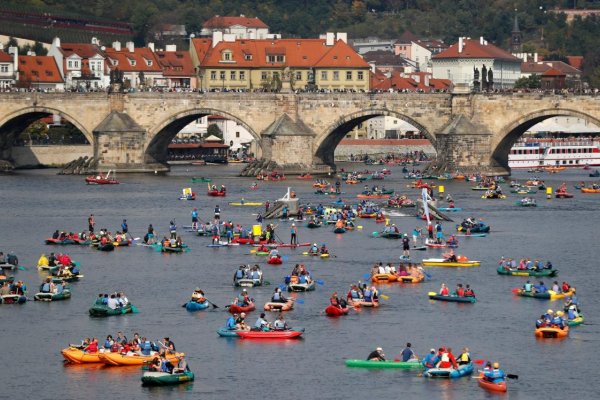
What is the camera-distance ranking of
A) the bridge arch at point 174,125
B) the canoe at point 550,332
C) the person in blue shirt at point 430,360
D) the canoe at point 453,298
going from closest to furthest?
the person in blue shirt at point 430,360, the canoe at point 550,332, the canoe at point 453,298, the bridge arch at point 174,125

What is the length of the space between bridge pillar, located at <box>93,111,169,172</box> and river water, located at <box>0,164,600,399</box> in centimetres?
3788

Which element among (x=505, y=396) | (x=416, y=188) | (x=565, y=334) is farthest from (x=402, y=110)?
(x=505, y=396)

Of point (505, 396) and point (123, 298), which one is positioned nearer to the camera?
point (505, 396)

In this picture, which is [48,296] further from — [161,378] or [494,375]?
[494,375]

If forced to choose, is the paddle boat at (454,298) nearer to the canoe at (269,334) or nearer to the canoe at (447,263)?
the canoe at (269,334)

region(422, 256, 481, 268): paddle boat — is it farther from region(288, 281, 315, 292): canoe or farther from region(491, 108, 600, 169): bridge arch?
region(491, 108, 600, 169): bridge arch

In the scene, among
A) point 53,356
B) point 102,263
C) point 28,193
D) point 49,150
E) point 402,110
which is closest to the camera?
point 53,356

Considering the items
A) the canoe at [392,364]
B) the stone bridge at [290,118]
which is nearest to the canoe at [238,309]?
the canoe at [392,364]

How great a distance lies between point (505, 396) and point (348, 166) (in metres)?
132

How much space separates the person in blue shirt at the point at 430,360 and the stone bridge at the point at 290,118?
8951 centimetres

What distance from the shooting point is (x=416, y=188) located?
486 feet

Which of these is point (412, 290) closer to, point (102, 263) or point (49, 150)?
point (102, 263)

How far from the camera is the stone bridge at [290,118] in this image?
516 ft

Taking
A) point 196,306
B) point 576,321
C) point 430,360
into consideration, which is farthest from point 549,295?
point 430,360
